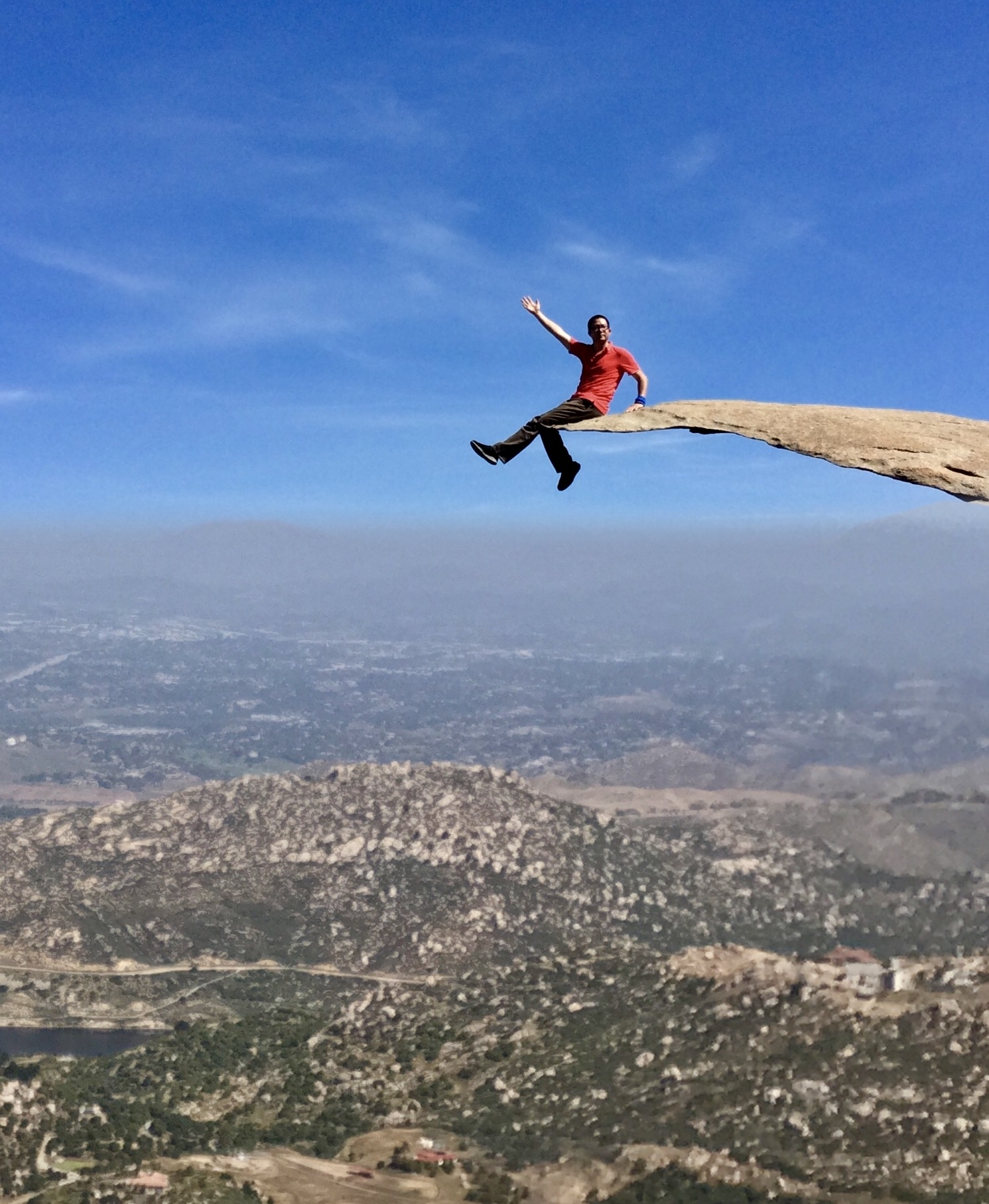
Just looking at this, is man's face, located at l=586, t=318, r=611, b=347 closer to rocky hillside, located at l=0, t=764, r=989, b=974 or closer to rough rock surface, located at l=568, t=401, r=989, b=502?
rough rock surface, located at l=568, t=401, r=989, b=502

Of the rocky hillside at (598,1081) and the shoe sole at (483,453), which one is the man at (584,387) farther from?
the rocky hillside at (598,1081)

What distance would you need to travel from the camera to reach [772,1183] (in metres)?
81.8

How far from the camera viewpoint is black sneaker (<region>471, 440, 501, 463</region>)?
1912 centimetres

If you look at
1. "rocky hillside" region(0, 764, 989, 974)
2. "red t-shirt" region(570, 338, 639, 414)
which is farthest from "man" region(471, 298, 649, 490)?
"rocky hillside" region(0, 764, 989, 974)

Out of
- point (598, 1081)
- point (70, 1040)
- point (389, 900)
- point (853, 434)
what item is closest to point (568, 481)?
point (853, 434)

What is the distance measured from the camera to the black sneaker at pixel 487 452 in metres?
19.1

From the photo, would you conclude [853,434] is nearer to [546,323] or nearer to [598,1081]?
[546,323]

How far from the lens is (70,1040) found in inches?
5576

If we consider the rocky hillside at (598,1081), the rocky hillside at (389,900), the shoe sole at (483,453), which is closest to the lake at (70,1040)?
the rocky hillside at (598,1081)

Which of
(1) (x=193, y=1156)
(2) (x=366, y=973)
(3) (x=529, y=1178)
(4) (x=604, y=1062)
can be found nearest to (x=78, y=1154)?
(1) (x=193, y=1156)

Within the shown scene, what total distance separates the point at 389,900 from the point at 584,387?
170m

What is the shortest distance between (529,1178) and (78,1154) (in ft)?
146

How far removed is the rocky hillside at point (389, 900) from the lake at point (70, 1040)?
15881 mm

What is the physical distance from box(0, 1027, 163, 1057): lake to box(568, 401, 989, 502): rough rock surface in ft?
463
